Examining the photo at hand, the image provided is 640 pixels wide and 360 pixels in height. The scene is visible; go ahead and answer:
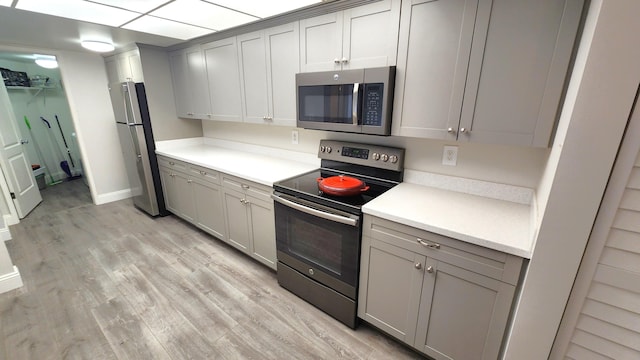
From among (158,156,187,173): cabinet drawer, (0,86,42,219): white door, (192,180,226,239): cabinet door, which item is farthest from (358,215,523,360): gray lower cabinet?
(0,86,42,219): white door

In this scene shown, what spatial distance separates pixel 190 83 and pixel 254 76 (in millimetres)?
1212

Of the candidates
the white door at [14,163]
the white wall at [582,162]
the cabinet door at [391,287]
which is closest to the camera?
the white wall at [582,162]

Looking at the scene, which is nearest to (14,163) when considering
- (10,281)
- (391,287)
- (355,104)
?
(10,281)

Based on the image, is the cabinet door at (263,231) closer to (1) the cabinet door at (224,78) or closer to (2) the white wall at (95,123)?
(1) the cabinet door at (224,78)

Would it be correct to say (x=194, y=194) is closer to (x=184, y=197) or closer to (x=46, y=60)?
(x=184, y=197)

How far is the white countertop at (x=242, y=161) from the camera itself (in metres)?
2.27

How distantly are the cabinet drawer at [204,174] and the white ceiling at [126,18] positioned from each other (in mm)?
1303

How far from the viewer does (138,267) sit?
8.13 feet

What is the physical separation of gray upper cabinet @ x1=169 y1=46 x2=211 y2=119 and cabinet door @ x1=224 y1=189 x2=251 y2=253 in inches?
46.5

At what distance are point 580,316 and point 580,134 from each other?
674 mm

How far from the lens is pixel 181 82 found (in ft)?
10.7

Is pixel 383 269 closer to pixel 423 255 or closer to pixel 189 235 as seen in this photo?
pixel 423 255

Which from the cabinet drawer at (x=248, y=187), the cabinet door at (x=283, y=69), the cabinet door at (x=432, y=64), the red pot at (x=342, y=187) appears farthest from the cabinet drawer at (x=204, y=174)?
the cabinet door at (x=432, y=64)

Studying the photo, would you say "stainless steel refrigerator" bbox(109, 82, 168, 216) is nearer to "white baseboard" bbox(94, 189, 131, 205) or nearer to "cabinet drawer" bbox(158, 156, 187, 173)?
"cabinet drawer" bbox(158, 156, 187, 173)
